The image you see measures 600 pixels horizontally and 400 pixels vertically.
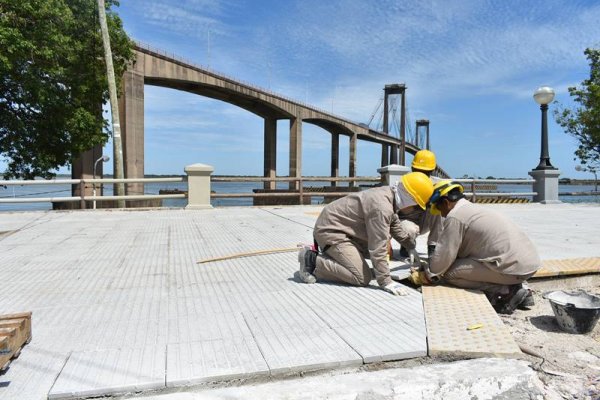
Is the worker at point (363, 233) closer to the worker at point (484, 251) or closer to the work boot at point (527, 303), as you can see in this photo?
the worker at point (484, 251)

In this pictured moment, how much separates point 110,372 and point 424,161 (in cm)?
524

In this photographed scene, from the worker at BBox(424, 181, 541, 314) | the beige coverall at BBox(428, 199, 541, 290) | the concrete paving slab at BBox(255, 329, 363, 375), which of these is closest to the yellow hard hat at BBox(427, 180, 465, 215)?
the worker at BBox(424, 181, 541, 314)

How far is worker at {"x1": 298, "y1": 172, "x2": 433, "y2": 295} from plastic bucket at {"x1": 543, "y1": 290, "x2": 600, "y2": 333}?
123 centimetres

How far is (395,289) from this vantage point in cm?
404

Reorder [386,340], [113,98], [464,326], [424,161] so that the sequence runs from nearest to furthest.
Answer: [386,340] < [464,326] < [424,161] < [113,98]

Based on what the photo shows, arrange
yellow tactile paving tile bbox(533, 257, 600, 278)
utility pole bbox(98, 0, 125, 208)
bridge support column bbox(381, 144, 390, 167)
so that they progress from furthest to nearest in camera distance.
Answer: bridge support column bbox(381, 144, 390, 167) → utility pole bbox(98, 0, 125, 208) → yellow tactile paving tile bbox(533, 257, 600, 278)

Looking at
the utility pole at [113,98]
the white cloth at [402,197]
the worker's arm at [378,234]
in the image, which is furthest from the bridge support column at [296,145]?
the worker's arm at [378,234]

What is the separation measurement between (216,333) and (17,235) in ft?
21.1

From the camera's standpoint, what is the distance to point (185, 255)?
6031 millimetres

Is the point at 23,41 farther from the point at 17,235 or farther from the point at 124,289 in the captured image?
the point at 124,289

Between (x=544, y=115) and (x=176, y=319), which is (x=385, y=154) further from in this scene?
(x=176, y=319)

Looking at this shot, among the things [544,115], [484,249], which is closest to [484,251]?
[484,249]

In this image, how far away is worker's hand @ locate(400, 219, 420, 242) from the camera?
15.7 ft

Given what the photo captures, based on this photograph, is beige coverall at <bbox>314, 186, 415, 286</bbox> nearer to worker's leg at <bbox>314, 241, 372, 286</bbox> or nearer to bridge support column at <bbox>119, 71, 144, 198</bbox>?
worker's leg at <bbox>314, 241, 372, 286</bbox>
